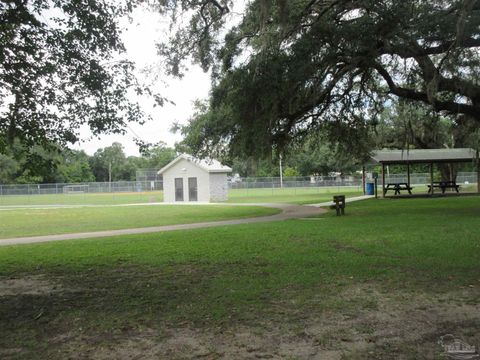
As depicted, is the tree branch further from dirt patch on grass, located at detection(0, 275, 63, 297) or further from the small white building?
the small white building

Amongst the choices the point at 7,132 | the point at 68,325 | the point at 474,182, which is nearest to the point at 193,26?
the point at 7,132

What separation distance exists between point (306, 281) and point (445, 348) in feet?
9.74

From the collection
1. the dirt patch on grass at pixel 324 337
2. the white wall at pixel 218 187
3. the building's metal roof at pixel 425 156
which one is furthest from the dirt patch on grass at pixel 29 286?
the white wall at pixel 218 187

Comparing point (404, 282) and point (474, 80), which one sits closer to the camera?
point (404, 282)

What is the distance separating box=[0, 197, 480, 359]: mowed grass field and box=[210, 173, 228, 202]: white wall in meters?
26.9

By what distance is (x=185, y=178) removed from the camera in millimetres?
40344

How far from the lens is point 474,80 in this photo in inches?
647

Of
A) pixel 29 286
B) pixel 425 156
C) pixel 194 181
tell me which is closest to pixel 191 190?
pixel 194 181

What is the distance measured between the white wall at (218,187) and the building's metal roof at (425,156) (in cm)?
1302

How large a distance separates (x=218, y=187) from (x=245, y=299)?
3290 centimetres

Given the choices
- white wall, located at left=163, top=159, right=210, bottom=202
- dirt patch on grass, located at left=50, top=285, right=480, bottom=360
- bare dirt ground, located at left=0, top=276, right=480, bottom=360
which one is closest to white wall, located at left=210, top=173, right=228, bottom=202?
white wall, located at left=163, top=159, right=210, bottom=202

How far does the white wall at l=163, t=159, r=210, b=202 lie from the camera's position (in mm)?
39062

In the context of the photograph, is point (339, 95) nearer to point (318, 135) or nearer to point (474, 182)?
point (318, 135)

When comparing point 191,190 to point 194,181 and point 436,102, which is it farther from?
point 436,102
